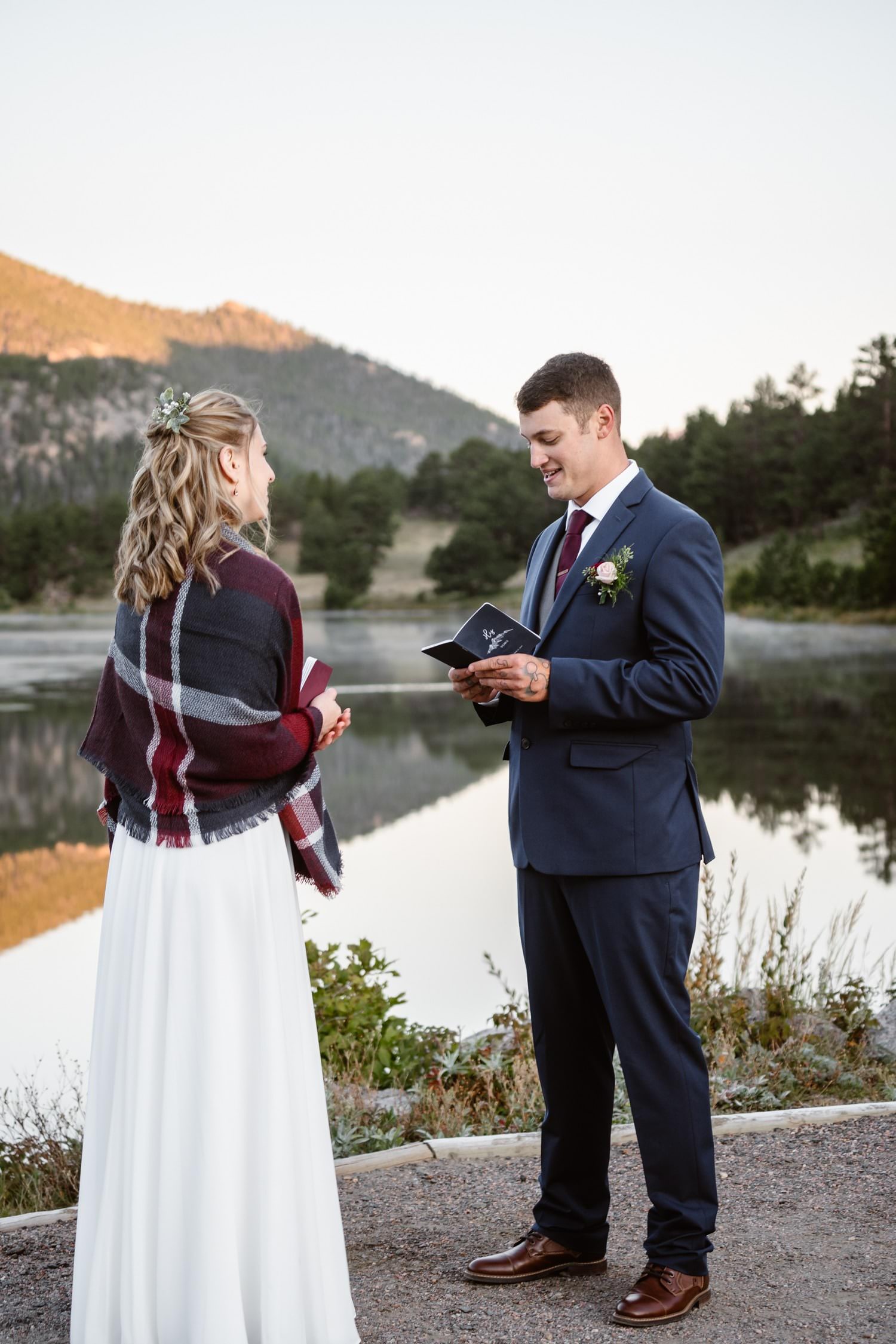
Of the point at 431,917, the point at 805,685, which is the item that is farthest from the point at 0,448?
the point at 431,917

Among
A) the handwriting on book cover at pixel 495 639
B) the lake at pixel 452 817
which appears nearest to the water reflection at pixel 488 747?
the lake at pixel 452 817

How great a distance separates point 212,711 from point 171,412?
2.13ft

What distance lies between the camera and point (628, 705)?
9.75 feet

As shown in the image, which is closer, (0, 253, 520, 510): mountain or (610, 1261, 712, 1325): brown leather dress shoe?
(610, 1261, 712, 1325): brown leather dress shoe

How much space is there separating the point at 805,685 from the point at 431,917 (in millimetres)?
17177

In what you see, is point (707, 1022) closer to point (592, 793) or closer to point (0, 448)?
point (592, 793)

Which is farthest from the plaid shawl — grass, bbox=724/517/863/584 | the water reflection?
grass, bbox=724/517/863/584

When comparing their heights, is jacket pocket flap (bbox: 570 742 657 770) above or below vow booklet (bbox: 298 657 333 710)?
below

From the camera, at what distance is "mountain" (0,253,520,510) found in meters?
124

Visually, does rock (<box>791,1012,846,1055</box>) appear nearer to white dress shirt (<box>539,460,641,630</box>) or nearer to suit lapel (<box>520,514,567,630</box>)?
suit lapel (<box>520,514,567,630</box>)

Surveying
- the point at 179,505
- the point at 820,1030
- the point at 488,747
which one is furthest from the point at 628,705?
the point at 488,747

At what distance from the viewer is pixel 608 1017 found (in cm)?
320

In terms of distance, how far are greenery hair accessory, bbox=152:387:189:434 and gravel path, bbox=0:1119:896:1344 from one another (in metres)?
2.18

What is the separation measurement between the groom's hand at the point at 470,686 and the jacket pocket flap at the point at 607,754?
0.98ft
